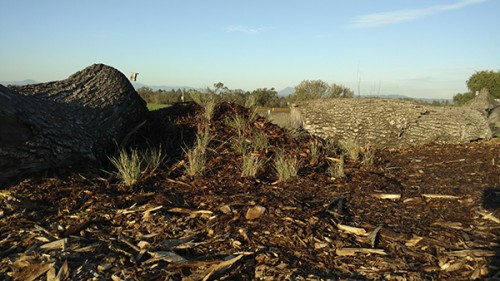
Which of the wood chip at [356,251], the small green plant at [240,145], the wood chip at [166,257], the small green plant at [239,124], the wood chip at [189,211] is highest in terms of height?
the small green plant at [239,124]

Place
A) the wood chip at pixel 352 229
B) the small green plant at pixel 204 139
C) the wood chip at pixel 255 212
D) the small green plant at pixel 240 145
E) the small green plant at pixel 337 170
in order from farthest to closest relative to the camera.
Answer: the small green plant at pixel 240 145, the small green plant at pixel 204 139, the small green plant at pixel 337 170, the wood chip at pixel 255 212, the wood chip at pixel 352 229

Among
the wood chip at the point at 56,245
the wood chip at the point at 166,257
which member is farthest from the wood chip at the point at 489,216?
the wood chip at the point at 56,245

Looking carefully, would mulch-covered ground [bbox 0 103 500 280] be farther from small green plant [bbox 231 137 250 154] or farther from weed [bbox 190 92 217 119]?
weed [bbox 190 92 217 119]

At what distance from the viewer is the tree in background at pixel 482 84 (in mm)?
29578

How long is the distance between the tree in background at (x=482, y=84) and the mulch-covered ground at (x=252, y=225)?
96.1 feet

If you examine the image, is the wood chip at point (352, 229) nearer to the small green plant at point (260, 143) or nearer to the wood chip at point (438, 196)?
the wood chip at point (438, 196)

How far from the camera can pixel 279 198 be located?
376 centimetres

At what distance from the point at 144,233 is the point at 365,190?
2445 mm

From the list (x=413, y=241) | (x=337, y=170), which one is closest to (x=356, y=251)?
(x=413, y=241)

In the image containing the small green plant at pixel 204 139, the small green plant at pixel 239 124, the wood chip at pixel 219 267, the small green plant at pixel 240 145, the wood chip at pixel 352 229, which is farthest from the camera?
the small green plant at pixel 239 124

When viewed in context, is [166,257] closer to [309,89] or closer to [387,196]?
[387,196]

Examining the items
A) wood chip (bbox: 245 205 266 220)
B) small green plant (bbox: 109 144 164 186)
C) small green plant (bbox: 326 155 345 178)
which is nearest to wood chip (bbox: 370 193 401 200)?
small green plant (bbox: 326 155 345 178)

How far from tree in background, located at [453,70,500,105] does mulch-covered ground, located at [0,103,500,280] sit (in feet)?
96.1

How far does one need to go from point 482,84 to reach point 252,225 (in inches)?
1330
